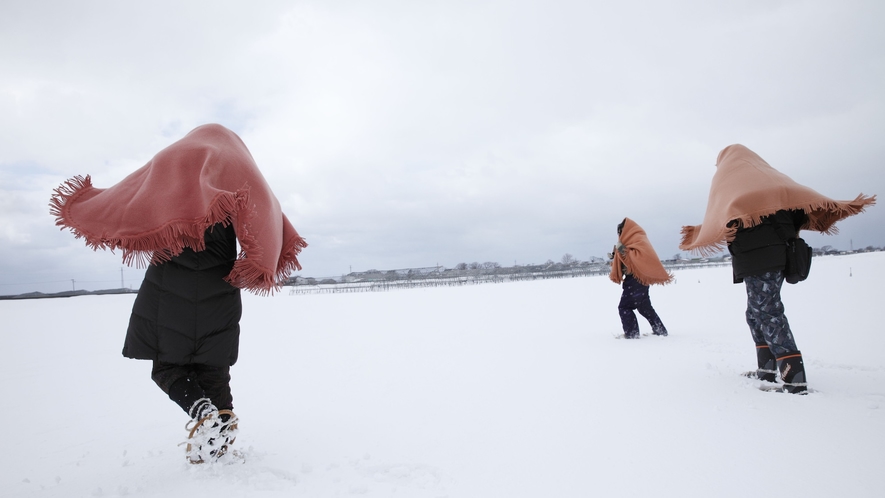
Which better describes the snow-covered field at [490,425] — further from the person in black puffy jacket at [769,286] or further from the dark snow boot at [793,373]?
the person in black puffy jacket at [769,286]

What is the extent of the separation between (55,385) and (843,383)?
8.15 m

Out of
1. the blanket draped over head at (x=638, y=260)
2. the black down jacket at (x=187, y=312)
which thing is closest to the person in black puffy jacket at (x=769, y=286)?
the blanket draped over head at (x=638, y=260)

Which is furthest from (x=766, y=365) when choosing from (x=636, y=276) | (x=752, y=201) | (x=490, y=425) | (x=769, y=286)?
(x=636, y=276)

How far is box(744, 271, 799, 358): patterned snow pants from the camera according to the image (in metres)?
3.68

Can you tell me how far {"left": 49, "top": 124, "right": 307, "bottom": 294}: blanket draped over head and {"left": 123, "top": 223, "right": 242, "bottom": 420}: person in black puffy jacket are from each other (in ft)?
0.39

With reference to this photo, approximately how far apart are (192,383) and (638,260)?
6495mm

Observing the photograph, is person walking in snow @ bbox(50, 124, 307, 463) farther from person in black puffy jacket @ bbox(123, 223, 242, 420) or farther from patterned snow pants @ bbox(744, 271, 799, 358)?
patterned snow pants @ bbox(744, 271, 799, 358)

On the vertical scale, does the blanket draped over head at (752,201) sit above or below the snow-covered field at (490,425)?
above

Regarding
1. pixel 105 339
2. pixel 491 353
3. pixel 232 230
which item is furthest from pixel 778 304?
pixel 105 339

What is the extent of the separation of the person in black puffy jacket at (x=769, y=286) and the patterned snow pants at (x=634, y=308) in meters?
2.88

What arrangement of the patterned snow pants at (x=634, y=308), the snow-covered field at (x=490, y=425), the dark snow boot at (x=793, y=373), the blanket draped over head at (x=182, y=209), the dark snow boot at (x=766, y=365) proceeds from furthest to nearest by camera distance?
1. the patterned snow pants at (x=634, y=308)
2. the dark snow boot at (x=766, y=365)
3. the dark snow boot at (x=793, y=373)
4. the blanket draped over head at (x=182, y=209)
5. the snow-covered field at (x=490, y=425)

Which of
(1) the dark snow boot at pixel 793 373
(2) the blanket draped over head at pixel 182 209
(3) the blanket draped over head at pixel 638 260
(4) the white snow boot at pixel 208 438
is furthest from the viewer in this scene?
(3) the blanket draped over head at pixel 638 260

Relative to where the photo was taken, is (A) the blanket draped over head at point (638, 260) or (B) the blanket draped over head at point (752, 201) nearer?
(B) the blanket draped over head at point (752, 201)

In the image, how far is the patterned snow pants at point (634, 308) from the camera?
6.92 metres
